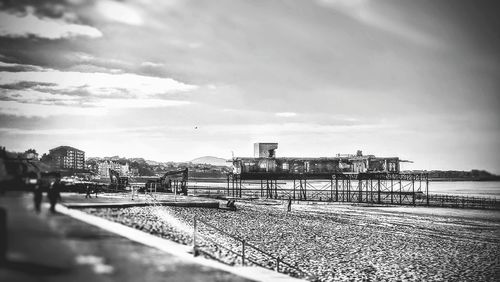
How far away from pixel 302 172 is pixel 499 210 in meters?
30.4

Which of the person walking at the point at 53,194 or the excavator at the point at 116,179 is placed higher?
the person walking at the point at 53,194

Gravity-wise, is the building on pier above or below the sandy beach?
above

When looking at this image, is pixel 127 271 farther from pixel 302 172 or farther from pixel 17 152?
pixel 302 172

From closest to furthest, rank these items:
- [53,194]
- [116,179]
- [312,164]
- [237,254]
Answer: [53,194]
[237,254]
[116,179]
[312,164]

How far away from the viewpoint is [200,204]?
1190 inches

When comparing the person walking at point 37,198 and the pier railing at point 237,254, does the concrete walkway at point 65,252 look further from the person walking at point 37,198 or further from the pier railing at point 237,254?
the pier railing at point 237,254

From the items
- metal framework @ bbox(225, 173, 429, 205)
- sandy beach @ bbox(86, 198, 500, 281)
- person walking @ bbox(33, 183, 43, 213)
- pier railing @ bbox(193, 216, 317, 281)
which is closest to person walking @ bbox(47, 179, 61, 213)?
person walking @ bbox(33, 183, 43, 213)

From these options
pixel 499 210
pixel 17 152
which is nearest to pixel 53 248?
pixel 17 152

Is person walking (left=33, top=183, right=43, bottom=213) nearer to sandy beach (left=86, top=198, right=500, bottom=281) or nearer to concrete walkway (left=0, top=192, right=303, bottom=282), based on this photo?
concrete walkway (left=0, top=192, right=303, bottom=282)

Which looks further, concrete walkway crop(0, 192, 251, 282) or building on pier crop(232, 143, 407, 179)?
building on pier crop(232, 143, 407, 179)

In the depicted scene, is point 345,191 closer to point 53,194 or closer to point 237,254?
point 237,254

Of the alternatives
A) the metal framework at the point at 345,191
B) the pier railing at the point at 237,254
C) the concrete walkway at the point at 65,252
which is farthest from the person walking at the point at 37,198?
the metal framework at the point at 345,191

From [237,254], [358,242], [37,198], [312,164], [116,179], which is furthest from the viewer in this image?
[312,164]

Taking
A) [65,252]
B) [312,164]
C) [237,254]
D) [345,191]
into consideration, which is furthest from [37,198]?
[345,191]
